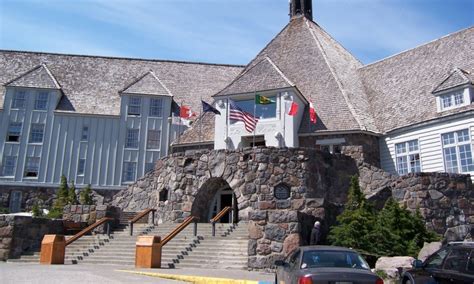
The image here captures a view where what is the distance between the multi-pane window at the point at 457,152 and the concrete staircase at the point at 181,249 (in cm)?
1154

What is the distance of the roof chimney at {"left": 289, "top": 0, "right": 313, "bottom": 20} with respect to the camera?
126 feet

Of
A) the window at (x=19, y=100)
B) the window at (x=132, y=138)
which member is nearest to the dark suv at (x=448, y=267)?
the window at (x=132, y=138)

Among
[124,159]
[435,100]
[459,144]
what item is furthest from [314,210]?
[124,159]

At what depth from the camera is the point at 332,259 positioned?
28.0ft

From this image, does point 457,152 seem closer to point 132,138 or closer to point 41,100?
point 132,138

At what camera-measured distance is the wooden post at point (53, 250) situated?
55.3ft

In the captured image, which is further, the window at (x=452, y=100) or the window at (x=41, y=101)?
the window at (x=41, y=101)

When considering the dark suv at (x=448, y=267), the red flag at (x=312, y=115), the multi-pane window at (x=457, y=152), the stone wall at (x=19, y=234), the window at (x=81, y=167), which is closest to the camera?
the dark suv at (x=448, y=267)

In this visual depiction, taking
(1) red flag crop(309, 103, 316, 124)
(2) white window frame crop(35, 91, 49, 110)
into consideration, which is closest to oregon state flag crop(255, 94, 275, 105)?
(1) red flag crop(309, 103, 316, 124)

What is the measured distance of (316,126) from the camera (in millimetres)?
26516

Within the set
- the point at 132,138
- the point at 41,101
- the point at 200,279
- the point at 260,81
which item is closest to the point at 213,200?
the point at 260,81

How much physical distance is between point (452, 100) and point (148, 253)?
18.1 m

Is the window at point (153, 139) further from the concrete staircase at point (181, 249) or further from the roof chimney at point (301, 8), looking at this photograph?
the roof chimney at point (301, 8)

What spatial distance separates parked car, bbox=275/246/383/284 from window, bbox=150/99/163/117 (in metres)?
27.0
